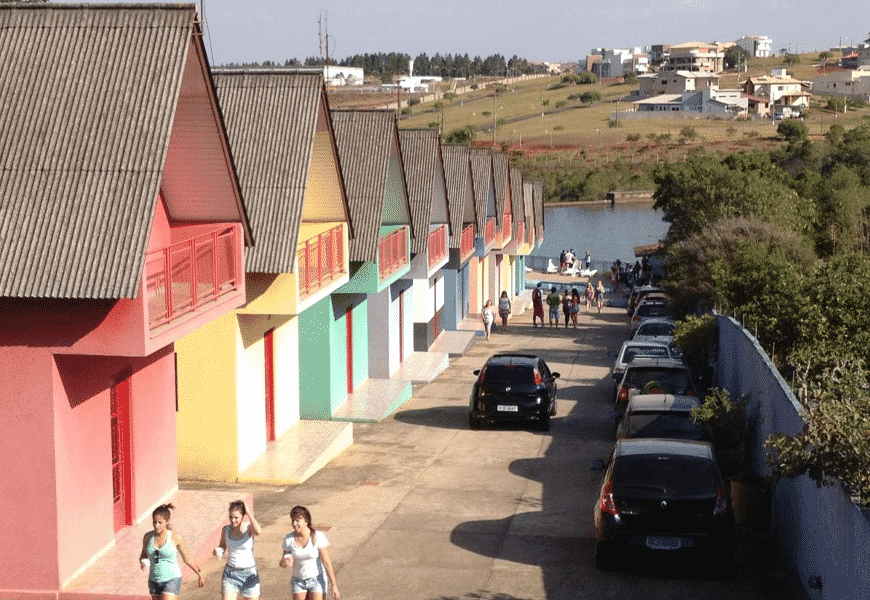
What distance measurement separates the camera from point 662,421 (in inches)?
800

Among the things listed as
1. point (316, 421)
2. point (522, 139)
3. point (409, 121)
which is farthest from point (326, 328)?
point (409, 121)

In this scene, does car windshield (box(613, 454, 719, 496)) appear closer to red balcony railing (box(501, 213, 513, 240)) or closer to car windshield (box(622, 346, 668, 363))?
car windshield (box(622, 346, 668, 363))

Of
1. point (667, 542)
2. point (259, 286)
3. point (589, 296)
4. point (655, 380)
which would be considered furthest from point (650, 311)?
point (667, 542)

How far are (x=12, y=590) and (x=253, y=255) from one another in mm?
6886

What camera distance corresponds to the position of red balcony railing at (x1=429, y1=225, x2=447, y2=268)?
32750mm

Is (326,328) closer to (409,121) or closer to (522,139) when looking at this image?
(522,139)

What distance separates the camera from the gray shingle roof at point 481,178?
146ft

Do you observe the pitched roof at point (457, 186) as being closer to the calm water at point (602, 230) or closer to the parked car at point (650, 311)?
the parked car at point (650, 311)

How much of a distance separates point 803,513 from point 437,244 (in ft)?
64.5

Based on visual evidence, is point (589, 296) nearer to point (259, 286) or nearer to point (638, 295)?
point (638, 295)

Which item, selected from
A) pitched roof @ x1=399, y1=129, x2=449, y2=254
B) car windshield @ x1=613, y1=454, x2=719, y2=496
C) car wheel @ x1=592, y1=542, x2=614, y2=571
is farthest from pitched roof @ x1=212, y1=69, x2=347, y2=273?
pitched roof @ x1=399, y1=129, x2=449, y2=254

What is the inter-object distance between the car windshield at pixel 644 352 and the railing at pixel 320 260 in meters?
10.1

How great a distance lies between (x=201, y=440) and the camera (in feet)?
66.0

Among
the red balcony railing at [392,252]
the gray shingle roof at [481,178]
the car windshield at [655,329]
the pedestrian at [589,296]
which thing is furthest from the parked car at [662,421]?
the pedestrian at [589,296]
